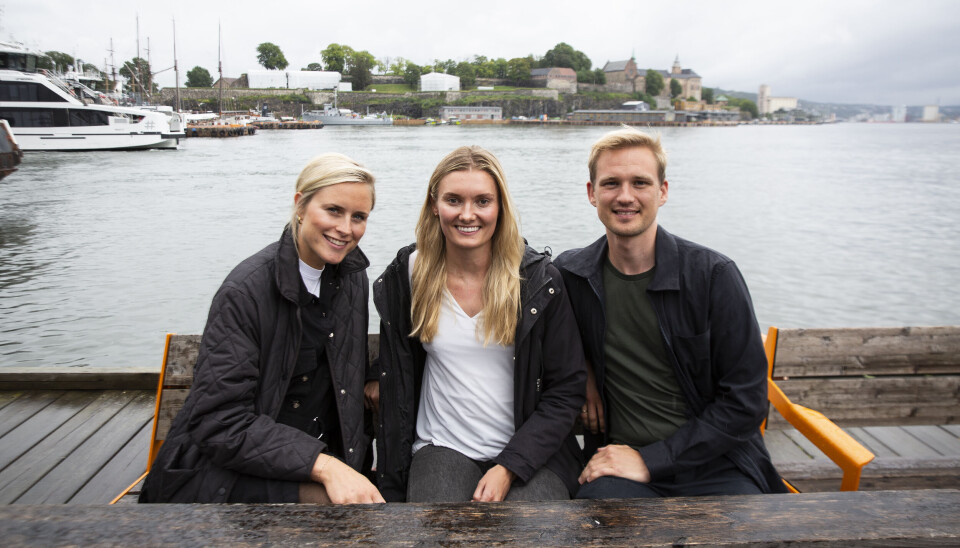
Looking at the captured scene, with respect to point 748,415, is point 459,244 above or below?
above

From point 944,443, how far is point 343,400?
9.21ft

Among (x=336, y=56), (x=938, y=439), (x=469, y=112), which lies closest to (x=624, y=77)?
(x=469, y=112)

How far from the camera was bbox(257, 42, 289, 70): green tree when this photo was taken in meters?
102

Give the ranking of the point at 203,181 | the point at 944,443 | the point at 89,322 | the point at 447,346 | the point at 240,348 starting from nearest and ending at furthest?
1. the point at 240,348
2. the point at 447,346
3. the point at 944,443
4. the point at 89,322
5. the point at 203,181

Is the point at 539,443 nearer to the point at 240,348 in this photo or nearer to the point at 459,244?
the point at 459,244

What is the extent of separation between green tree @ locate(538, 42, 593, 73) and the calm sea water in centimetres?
8757

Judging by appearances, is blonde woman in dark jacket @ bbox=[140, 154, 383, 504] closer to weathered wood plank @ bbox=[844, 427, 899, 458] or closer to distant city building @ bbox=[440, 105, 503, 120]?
weathered wood plank @ bbox=[844, 427, 899, 458]

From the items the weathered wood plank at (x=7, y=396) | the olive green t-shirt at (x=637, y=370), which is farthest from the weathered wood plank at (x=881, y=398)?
the weathered wood plank at (x=7, y=396)

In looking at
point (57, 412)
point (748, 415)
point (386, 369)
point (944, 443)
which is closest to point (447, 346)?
point (386, 369)

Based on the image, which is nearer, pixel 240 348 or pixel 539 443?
pixel 240 348

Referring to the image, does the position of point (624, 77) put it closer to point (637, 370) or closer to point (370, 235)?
point (370, 235)

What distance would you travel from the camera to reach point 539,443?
1949 mm

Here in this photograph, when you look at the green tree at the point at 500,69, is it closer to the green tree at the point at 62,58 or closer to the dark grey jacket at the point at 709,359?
the green tree at the point at 62,58

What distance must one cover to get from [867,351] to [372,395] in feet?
6.13
